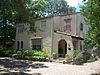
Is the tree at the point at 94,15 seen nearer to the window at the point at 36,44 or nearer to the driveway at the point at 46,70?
the driveway at the point at 46,70

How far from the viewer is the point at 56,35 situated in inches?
1300

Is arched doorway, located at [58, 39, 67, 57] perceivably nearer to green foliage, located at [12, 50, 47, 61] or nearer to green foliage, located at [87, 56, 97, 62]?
green foliage, located at [12, 50, 47, 61]

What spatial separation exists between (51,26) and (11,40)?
1387 cm

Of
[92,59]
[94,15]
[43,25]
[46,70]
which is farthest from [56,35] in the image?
[94,15]

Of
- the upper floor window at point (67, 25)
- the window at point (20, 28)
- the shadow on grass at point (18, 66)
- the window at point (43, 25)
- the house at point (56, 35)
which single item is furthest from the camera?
the window at point (20, 28)

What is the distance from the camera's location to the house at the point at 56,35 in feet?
107

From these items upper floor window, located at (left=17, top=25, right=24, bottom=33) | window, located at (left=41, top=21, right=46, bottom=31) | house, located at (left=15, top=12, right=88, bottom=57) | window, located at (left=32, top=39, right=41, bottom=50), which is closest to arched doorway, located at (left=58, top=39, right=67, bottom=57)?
house, located at (left=15, top=12, right=88, bottom=57)

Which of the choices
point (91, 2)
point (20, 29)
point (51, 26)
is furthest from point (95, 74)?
point (20, 29)

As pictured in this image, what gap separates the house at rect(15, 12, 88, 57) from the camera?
32.7 meters

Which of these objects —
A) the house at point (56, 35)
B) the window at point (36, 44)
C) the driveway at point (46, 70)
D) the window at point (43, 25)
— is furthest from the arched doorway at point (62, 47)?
the driveway at point (46, 70)

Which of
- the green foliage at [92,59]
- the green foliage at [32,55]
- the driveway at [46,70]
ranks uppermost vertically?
the green foliage at [32,55]

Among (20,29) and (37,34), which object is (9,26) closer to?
(20,29)

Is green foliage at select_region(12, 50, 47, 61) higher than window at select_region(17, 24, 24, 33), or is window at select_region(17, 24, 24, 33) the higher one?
window at select_region(17, 24, 24, 33)

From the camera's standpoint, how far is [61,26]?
119 feet
